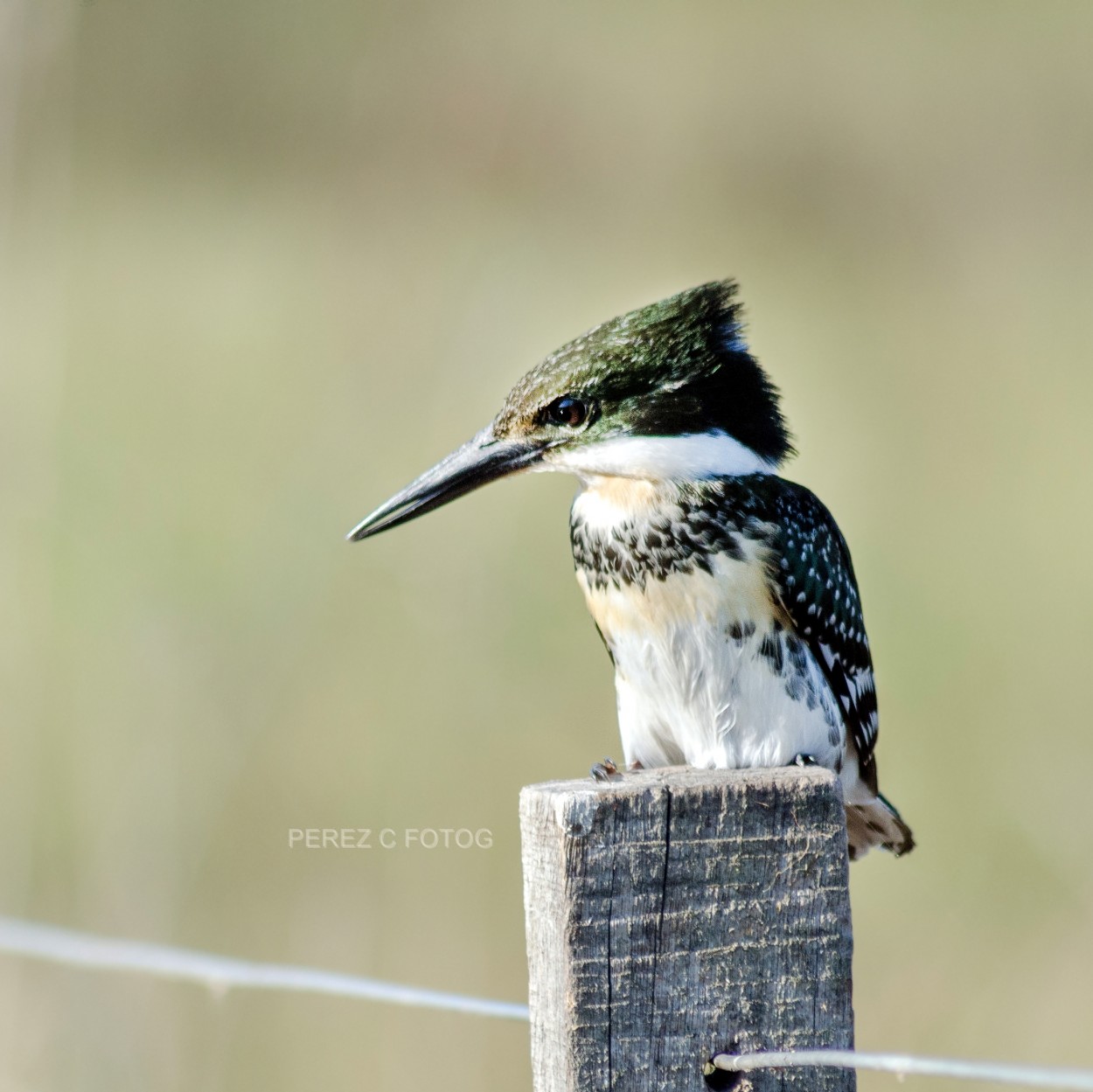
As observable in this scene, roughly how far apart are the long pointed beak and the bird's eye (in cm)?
8

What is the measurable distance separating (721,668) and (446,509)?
6.61 feet

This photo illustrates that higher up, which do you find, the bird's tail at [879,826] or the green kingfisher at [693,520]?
the green kingfisher at [693,520]

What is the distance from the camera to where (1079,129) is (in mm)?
7551

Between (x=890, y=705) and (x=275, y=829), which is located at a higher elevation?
(x=890, y=705)

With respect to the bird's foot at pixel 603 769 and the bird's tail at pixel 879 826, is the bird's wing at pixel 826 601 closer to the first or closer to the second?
the bird's tail at pixel 879 826

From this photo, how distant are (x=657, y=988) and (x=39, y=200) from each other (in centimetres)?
246

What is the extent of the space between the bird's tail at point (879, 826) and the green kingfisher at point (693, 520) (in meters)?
0.15

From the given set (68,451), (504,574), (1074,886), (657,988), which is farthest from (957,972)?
(68,451)

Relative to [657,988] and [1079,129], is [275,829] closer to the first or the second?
[657,988]

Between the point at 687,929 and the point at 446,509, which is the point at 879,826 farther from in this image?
the point at 446,509

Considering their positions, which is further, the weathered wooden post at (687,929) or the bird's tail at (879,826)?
the bird's tail at (879,826)

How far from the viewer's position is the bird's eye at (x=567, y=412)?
2.48 m

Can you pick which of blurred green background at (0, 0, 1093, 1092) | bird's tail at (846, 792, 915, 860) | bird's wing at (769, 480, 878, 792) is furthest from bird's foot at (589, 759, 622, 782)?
blurred green background at (0, 0, 1093, 1092)

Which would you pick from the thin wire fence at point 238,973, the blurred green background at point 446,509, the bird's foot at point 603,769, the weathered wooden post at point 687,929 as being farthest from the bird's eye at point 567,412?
the blurred green background at point 446,509
